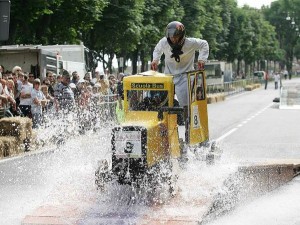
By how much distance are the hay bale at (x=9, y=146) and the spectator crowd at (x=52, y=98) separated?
67.7 inches

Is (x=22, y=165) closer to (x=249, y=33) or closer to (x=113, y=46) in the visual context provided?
(x=113, y=46)

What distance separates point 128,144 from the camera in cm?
911

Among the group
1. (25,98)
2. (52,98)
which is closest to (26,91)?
(25,98)

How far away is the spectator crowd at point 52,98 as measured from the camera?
20.6 metres

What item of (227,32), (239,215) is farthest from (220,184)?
(227,32)

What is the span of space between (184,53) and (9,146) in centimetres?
730

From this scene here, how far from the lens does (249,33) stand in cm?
10669

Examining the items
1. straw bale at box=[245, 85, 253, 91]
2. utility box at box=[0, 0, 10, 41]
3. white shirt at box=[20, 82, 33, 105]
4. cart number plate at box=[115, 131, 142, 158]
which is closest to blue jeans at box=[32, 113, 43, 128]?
white shirt at box=[20, 82, 33, 105]

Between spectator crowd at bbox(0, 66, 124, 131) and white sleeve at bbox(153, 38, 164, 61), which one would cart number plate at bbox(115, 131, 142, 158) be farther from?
spectator crowd at bbox(0, 66, 124, 131)

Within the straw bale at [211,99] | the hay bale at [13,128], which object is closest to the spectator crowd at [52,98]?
the hay bale at [13,128]

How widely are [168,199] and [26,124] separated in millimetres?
9601

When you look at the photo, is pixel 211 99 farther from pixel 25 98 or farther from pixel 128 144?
pixel 128 144

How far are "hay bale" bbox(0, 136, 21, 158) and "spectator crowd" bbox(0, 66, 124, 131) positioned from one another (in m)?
1.72

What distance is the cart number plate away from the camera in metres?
9.09
